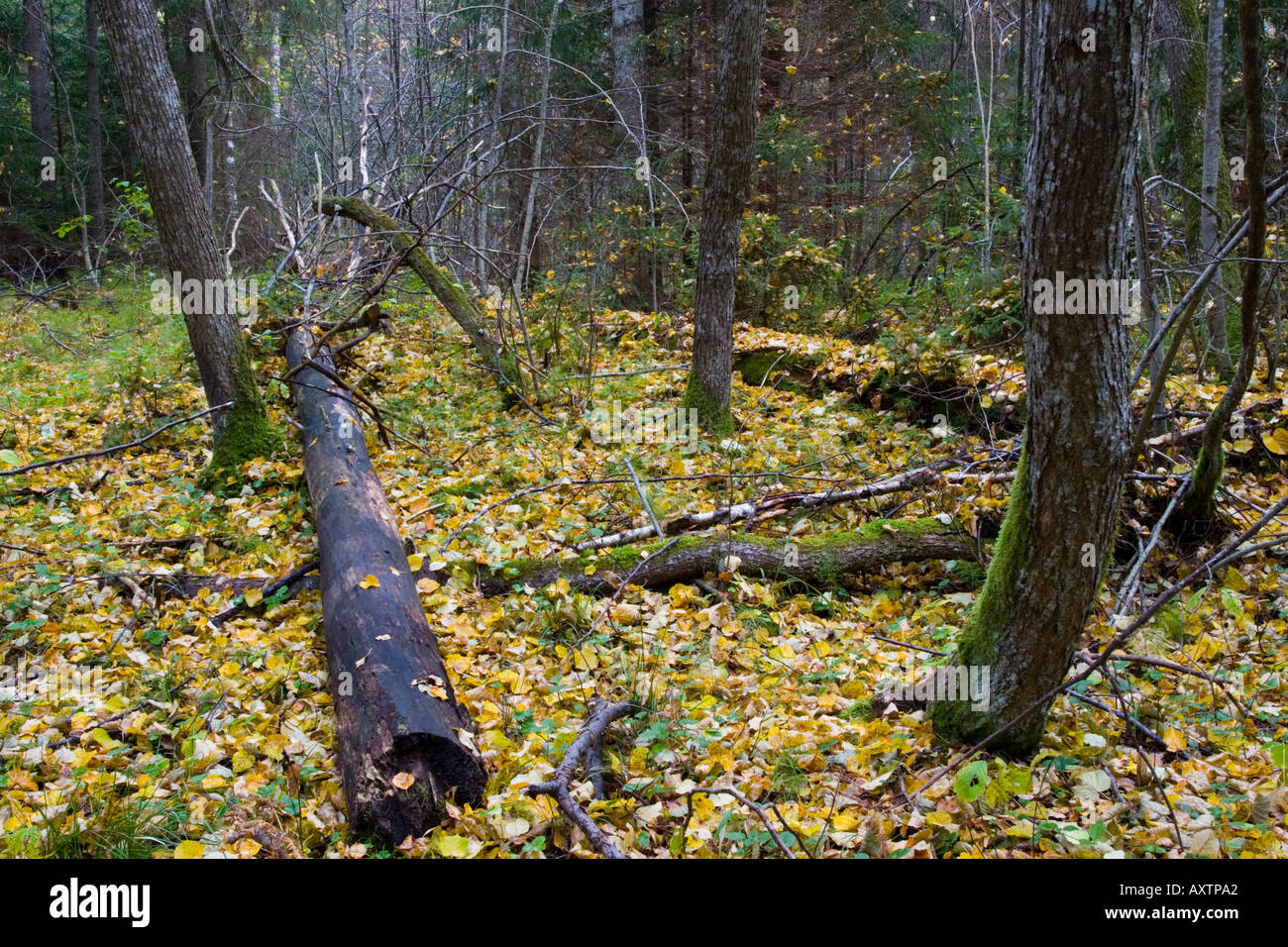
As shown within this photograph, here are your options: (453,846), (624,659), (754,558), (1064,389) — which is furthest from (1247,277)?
(453,846)

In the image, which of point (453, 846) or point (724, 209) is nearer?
point (453, 846)

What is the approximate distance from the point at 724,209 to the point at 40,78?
15528mm

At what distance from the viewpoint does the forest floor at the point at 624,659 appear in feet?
8.91

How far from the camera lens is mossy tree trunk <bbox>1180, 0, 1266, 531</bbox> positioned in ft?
8.91

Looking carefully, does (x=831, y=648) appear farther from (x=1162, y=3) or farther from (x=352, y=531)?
(x=1162, y=3)

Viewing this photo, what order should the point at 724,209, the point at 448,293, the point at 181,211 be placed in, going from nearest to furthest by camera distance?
the point at 181,211, the point at 724,209, the point at 448,293

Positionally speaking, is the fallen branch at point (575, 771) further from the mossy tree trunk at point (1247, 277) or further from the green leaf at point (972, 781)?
the mossy tree trunk at point (1247, 277)

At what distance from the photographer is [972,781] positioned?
2564 millimetres

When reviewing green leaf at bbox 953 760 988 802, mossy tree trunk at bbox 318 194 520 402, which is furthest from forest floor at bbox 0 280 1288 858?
mossy tree trunk at bbox 318 194 520 402

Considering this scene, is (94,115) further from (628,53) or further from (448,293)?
(448,293)

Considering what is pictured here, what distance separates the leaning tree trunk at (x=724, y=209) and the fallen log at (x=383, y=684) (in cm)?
325

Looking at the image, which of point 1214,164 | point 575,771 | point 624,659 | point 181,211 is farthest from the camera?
point 181,211

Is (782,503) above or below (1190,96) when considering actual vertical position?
below

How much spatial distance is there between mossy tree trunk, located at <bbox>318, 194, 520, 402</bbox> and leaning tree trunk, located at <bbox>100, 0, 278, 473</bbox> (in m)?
1.75
